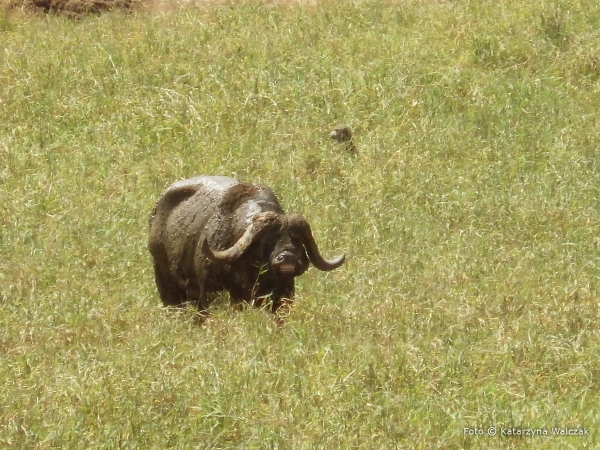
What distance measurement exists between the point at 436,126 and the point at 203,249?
14.8 ft

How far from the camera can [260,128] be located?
41.2 feet

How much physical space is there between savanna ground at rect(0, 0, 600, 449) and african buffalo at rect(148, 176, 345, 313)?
256 millimetres

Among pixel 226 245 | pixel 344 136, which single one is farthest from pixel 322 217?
pixel 226 245

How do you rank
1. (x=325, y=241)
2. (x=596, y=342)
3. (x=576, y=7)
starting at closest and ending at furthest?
(x=596, y=342) < (x=325, y=241) < (x=576, y=7)

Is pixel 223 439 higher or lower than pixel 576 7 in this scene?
lower

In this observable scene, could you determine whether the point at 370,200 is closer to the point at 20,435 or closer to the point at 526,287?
the point at 526,287

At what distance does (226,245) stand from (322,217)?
210cm

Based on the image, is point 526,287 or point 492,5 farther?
point 492,5

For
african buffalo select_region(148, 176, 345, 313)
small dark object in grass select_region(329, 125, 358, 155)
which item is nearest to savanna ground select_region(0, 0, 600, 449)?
small dark object in grass select_region(329, 125, 358, 155)

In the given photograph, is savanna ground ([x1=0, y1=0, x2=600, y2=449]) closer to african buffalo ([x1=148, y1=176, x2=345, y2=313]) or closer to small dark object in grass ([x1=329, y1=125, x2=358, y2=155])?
small dark object in grass ([x1=329, y1=125, x2=358, y2=155])

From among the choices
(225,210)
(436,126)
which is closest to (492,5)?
(436,126)

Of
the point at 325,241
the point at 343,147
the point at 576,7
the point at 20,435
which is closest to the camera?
the point at 20,435

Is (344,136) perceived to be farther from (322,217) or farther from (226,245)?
(226,245)

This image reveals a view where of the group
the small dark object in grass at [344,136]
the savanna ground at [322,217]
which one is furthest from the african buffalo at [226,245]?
the small dark object in grass at [344,136]
